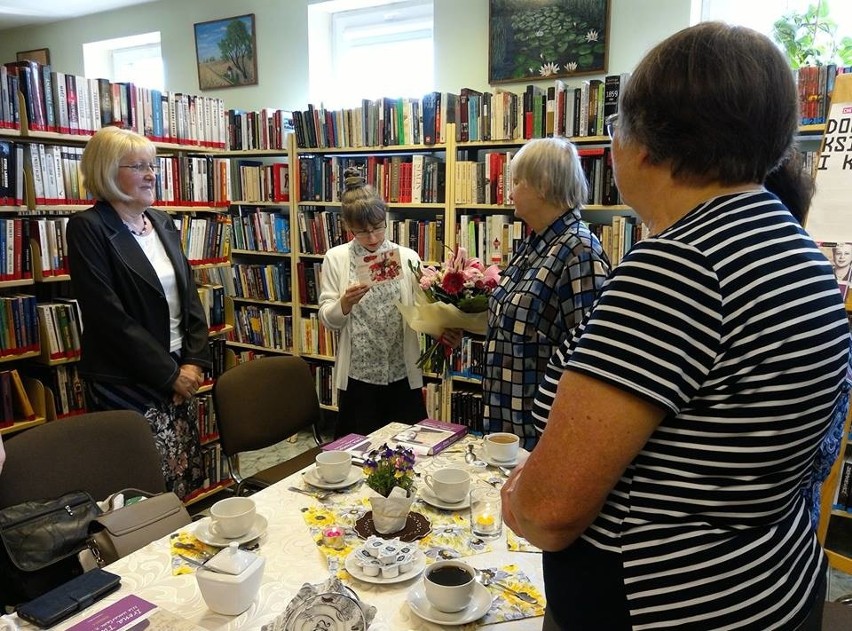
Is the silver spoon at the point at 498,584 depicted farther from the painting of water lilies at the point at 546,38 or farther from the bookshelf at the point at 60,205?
the painting of water lilies at the point at 546,38

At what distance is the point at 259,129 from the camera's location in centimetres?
432

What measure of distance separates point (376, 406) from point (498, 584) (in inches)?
58.1

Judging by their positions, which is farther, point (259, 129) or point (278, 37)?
point (278, 37)

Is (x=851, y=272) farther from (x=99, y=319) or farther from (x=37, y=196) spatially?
(x=37, y=196)

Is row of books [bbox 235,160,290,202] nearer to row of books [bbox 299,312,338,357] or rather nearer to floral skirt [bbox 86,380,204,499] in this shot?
row of books [bbox 299,312,338,357]

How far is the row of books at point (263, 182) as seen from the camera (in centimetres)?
428

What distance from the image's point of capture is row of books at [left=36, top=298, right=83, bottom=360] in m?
2.65

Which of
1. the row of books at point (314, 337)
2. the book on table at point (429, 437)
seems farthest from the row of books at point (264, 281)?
the book on table at point (429, 437)

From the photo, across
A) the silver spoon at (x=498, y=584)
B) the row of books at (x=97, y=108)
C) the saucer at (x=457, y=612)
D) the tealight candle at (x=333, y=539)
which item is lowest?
the silver spoon at (x=498, y=584)

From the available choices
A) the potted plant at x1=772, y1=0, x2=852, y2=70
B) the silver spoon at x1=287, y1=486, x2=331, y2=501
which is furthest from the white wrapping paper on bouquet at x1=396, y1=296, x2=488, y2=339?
the potted plant at x1=772, y1=0, x2=852, y2=70

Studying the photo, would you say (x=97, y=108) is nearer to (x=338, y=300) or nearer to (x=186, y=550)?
(x=338, y=300)

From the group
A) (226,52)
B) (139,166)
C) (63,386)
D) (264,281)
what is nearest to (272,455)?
(264,281)

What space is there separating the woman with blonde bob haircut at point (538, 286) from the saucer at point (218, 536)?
848mm

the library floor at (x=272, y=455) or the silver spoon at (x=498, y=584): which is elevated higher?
the silver spoon at (x=498, y=584)
